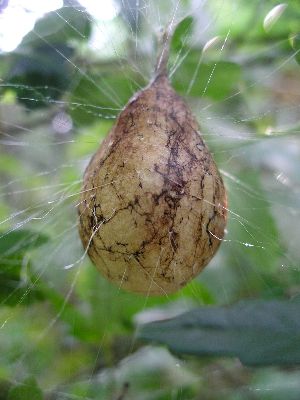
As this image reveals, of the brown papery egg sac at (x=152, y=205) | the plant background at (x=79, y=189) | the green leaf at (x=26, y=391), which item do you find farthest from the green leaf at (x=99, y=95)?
the green leaf at (x=26, y=391)

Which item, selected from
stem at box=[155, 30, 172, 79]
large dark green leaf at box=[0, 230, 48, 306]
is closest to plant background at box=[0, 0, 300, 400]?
large dark green leaf at box=[0, 230, 48, 306]

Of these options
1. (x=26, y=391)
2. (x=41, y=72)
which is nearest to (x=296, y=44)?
(x=41, y=72)

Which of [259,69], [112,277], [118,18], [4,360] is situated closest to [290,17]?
[259,69]

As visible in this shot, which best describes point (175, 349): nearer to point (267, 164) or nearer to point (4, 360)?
point (4, 360)

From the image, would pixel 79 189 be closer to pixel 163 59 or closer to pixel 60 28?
pixel 163 59

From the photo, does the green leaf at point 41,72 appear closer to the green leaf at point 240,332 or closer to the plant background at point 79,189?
the plant background at point 79,189
